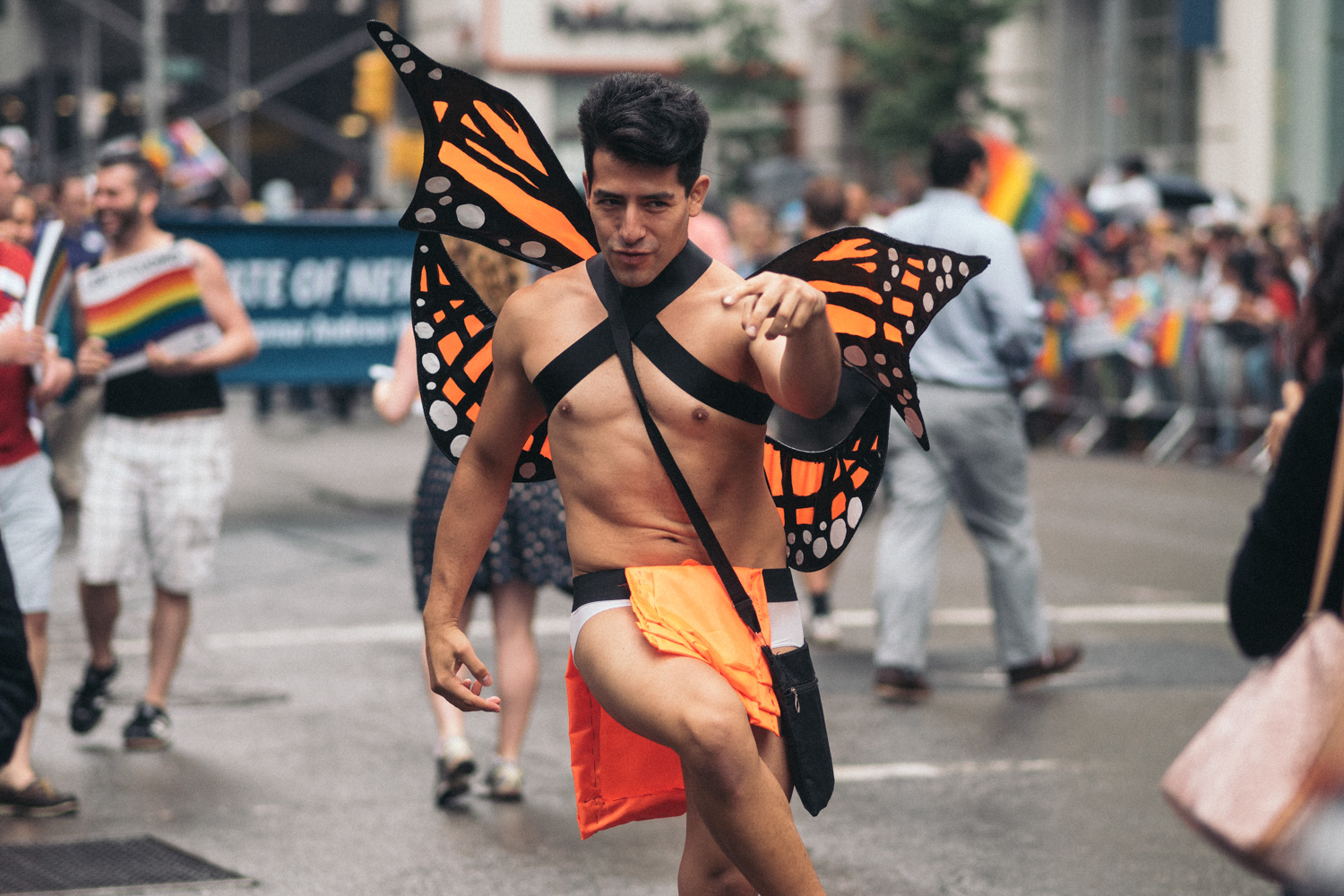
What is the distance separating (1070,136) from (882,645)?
21.6 metres

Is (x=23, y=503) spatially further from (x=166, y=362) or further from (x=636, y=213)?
(x=636, y=213)

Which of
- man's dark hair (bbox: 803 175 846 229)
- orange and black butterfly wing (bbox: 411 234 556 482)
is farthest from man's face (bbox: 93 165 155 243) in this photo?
man's dark hair (bbox: 803 175 846 229)

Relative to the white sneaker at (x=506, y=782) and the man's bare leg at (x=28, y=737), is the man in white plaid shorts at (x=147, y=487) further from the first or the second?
the white sneaker at (x=506, y=782)

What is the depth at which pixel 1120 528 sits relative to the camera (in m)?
12.0

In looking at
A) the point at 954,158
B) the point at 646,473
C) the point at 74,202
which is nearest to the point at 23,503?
the point at 646,473

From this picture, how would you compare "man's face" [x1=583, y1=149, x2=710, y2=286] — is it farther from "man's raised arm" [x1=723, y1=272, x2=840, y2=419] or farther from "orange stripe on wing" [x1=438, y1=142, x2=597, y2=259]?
"orange stripe on wing" [x1=438, y1=142, x2=597, y2=259]

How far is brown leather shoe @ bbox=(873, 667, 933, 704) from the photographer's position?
24.3 feet

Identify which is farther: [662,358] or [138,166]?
[138,166]

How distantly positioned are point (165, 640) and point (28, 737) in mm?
771

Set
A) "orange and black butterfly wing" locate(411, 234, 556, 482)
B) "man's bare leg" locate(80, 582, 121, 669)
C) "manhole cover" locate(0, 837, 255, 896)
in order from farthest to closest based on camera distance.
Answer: "man's bare leg" locate(80, 582, 121, 669)
"manhole cover" locate(0, 837, 255, 896)
"orange and black butterfly wing" locate(411, 234, 556, 482)

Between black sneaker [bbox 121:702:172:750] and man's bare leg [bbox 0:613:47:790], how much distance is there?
45 centimetres

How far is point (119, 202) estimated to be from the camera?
6.64 m

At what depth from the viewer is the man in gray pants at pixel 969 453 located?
734 centimetres

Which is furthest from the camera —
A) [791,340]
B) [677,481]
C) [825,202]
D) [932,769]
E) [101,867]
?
[825,202]
